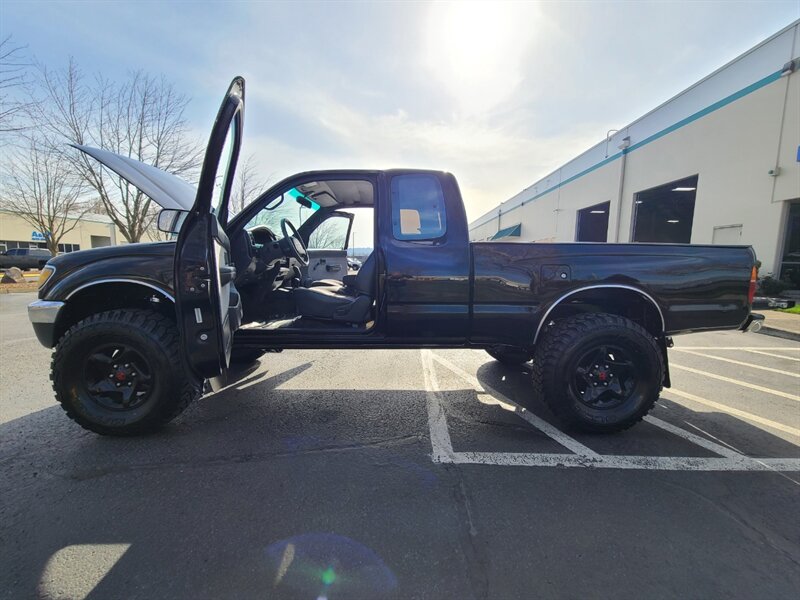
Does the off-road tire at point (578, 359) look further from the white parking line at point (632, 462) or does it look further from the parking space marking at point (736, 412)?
the parking space marking at point (736, 412)

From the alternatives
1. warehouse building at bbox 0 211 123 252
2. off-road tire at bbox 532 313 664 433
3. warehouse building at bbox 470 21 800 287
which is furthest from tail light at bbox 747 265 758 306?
warehouse building at bbox 0 211 123 252

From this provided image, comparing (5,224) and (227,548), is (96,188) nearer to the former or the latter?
(227,548)

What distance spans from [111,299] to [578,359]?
12.8 feet

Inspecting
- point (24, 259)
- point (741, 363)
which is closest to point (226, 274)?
point (741, 363)

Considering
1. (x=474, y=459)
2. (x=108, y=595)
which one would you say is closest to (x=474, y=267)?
(x=474, y=459)

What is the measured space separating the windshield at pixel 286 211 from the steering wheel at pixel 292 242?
6 centimetres

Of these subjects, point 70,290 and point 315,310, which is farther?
point 315,310

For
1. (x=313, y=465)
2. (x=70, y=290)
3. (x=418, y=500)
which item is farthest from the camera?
(x=70, y=290)

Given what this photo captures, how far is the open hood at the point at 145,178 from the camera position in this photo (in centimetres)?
301

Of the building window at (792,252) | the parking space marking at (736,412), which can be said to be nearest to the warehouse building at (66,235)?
the parking space marking at (736,412)

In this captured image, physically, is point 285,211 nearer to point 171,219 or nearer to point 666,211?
point 171,219

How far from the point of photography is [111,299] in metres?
3.21

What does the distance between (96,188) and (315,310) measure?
15.1m

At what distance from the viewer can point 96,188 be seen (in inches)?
550
